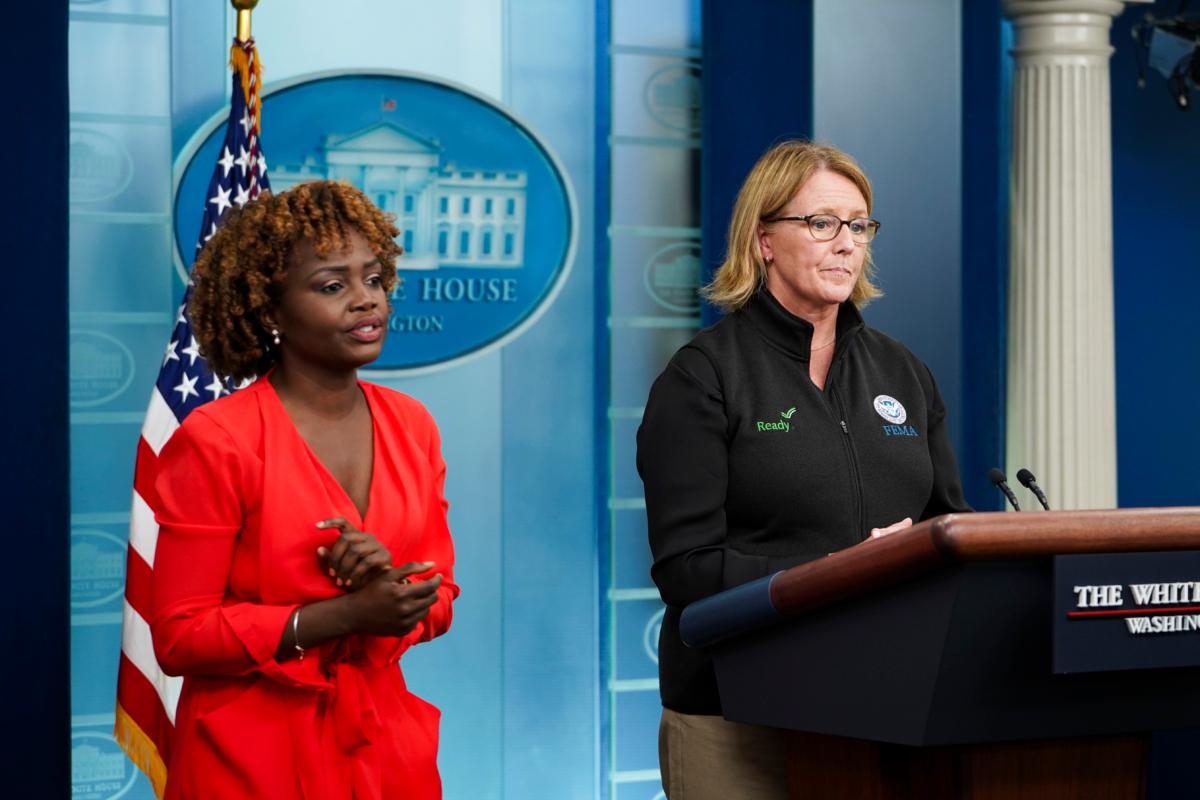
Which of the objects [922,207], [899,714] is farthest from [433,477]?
[922,207]

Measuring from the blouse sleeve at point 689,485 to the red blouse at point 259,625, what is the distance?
34cm

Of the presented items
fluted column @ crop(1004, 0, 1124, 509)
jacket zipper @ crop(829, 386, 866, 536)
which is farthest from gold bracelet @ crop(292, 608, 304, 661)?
fluted column @ crop(1004, 0, 1124, 509)

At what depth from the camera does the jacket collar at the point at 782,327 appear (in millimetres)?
1952

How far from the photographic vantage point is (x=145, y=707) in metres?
2.80

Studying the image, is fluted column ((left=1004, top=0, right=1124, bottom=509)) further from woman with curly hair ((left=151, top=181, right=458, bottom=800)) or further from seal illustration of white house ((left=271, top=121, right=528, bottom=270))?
woman with curly hair ((left=151, top=181, right=458, bottom=800))

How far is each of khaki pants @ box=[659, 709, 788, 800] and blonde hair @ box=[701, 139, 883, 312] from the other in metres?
0.59

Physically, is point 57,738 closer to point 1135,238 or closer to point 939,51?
point 939,51

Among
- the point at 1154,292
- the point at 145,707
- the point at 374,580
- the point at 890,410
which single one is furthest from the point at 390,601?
the point at 1154,292

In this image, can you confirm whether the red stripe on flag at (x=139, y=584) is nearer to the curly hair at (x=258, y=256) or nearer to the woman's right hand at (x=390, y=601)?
the curly hair at (x=258, y=256)

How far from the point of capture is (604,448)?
379cm

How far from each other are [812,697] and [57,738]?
190 centimetres

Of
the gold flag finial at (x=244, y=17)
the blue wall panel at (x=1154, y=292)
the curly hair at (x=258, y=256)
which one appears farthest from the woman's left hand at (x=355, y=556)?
the blue wall panel at (x=1154, y=292)

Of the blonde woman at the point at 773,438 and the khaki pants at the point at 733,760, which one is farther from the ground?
the blonde woman at the point at 773,438

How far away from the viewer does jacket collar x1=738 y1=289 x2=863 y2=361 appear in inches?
76.9
